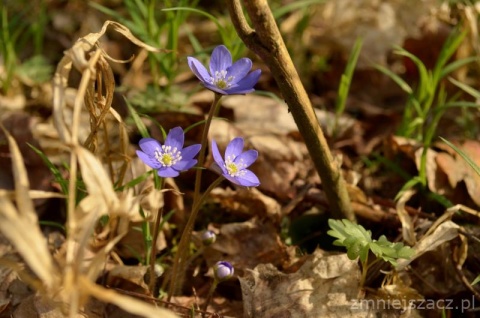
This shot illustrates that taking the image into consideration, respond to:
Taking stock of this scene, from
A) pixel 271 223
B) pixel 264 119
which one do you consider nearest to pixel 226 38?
pixel 264 119

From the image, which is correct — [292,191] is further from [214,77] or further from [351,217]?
[214,77]

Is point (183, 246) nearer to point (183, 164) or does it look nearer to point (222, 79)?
point (183, 164)

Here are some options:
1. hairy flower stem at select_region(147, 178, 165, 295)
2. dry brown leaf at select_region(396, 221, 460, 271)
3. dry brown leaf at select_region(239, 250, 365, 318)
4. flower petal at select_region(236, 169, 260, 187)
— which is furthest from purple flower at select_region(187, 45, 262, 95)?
dry brown leaf at select_region(396, 221, 460, 271)

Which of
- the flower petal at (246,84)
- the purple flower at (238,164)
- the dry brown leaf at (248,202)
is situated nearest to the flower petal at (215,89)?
the flower petal at (246,84)

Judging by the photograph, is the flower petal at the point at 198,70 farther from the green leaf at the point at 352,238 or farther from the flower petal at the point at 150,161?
the green leaf at the point at 352,238

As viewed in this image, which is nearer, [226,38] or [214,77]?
[214,77]

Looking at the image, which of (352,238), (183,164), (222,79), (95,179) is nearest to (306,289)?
(352,238)
